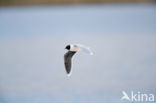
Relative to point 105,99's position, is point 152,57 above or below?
above

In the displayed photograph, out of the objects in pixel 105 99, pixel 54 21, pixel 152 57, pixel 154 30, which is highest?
pixel 54 21

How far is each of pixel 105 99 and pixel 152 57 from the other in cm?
42

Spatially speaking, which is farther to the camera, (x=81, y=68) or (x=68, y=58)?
(x=81, y=68)

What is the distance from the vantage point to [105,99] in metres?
1.71

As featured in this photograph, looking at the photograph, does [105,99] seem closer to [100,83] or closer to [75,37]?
[100,83]

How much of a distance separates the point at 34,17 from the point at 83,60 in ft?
7.03

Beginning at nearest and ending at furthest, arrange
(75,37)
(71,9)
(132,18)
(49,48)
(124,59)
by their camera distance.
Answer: (124,59), (49,48), (75,37), (132,18), (71,9)

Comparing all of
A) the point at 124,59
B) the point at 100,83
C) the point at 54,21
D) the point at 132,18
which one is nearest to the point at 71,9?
the point at 54,21

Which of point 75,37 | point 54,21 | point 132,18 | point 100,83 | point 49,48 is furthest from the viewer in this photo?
point 54,21

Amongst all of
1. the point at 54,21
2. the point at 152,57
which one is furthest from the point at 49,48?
the point at 54,21

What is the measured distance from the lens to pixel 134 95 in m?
1.67

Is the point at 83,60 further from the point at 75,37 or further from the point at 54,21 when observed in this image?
the point at 54,21

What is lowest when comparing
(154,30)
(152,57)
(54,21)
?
(152,57)

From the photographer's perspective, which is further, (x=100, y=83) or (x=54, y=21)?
(x=54, y=21)
